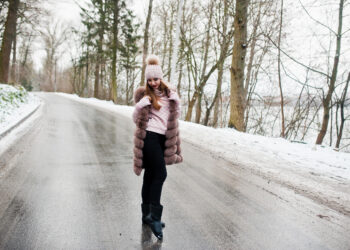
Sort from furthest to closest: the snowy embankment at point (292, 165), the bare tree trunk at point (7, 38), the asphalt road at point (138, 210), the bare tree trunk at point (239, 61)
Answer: the bare tree trunk at point (7, 38)
the bare tree trunk at point (239, 61)
the snowy embankment at point (292, 165)
the asphalt road at point (138, 210)

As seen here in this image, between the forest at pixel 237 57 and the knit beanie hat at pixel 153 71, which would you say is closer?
the knit beanie hat at pixel 153 71

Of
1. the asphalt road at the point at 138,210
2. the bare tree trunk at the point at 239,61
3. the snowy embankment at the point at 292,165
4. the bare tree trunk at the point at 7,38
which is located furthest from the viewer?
the bare tree trunk at the point at 7,38

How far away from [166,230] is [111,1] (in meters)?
25.7

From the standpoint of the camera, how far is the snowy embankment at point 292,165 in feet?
13.6

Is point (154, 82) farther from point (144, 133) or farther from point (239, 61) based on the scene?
point (239, 61)

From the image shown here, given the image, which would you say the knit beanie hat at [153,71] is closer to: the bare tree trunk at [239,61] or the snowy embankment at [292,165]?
the snowy embankment at [292,165]

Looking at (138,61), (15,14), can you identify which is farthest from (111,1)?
(15,14)

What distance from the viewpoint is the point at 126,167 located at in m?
4.89

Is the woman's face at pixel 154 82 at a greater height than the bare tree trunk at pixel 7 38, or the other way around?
the bare tree trunk at pixel 7 38

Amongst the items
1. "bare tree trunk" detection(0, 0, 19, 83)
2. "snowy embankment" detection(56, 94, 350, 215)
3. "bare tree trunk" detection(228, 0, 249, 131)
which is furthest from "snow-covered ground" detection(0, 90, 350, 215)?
"bare tree trunk" detection(0, 0, 19, 83)

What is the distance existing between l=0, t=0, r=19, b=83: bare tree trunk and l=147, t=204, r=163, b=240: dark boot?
1617 centimetres

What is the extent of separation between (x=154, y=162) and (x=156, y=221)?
617mm

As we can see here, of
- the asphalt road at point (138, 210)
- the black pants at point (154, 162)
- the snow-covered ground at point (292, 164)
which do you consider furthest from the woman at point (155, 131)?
the snow-covered ground at point (292, 164)

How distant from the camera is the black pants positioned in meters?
2.62
